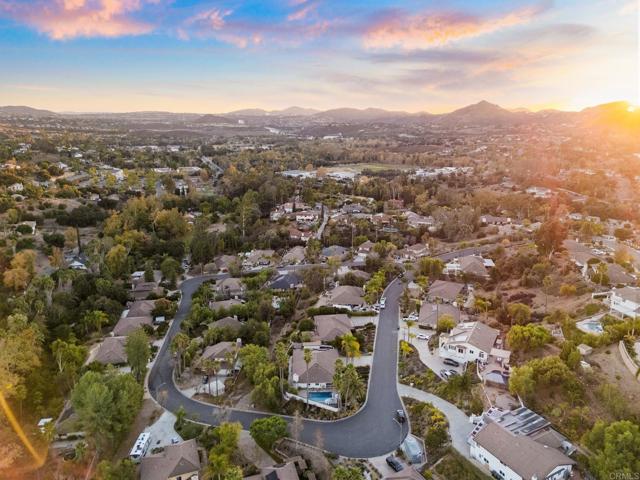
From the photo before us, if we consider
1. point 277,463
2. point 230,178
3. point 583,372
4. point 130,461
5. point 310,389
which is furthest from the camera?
point 230,178

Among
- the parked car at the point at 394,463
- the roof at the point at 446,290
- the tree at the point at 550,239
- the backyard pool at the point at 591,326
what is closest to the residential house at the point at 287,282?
the roof at the point at 446,290

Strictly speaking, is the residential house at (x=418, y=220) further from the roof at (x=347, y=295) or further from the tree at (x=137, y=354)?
the tree at (x=137, y=354)

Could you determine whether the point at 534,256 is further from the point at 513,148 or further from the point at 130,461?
the point at 513,148

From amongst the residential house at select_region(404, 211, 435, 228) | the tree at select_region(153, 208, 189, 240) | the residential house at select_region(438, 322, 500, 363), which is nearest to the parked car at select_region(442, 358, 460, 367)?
the residential house at select_region(438, 322, 500, 363)

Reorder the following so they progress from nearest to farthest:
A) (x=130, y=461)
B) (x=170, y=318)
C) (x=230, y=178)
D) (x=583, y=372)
Result: (x=130, y=461) < (x=583, y=372) < (x=170, y=318) < (x=230, y=178)

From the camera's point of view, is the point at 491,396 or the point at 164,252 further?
the point at 164,252

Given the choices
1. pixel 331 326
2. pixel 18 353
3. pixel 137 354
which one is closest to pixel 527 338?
pixel 331 326

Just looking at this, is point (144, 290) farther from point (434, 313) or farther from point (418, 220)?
point (418, 220)

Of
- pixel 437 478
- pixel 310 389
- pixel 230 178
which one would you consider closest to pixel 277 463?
pixel 310 389
